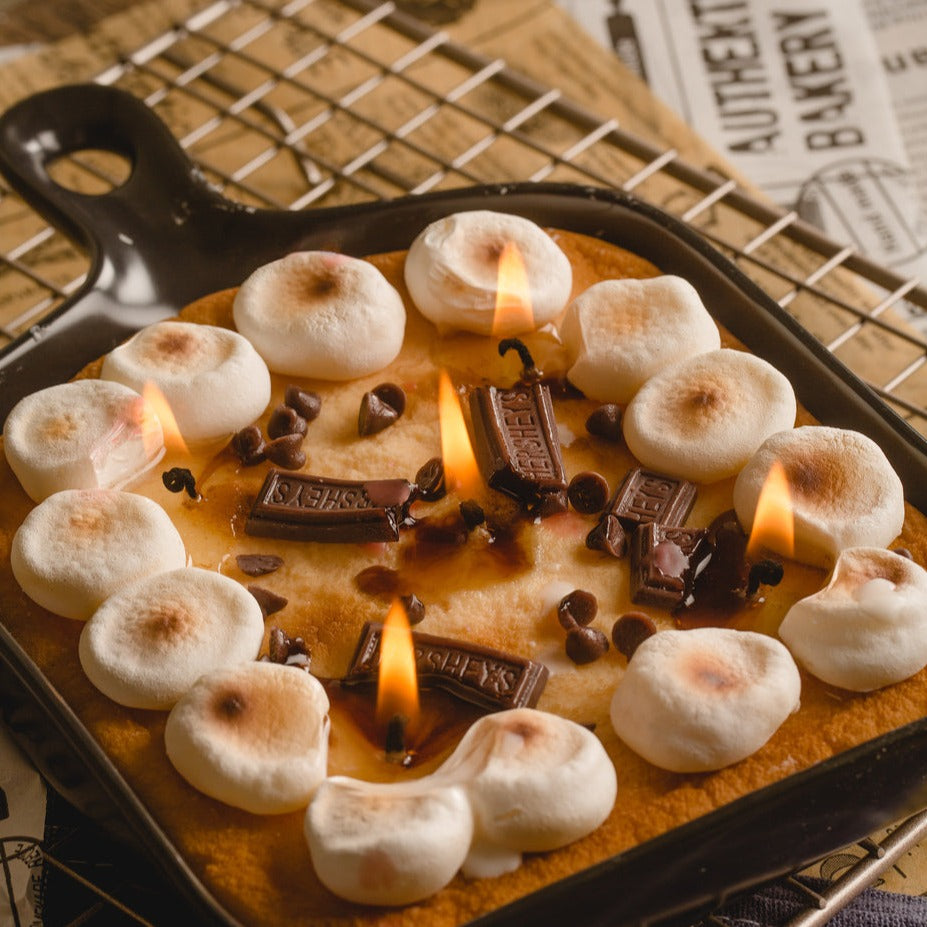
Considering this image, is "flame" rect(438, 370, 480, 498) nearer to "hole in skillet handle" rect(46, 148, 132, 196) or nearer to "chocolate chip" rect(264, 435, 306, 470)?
"chocolate chip" rect(264, 435, 306, 470)

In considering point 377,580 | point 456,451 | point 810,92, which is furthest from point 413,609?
point 810,92

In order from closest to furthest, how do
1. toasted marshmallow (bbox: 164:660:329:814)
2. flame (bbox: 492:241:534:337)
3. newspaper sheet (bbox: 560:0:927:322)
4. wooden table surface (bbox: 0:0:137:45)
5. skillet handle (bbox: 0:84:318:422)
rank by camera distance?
toasted marshmallow (bbox: 164:660:329:814), flame (bbox: 492:241:534:337), skillet handle (bbox: 0:84:318:422), newspaper sheet (bbox: 560:0:927:322), wooden table surface (bbox: 0:0:137:45)

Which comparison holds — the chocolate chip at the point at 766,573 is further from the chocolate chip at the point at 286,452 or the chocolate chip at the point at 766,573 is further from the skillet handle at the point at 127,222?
the skillet handle at the point at 127,222

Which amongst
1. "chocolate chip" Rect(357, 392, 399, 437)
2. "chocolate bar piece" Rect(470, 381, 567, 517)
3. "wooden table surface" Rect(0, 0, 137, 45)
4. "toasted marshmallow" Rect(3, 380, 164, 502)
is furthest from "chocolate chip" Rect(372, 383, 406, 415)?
"wooden table surface" Rect(0, 0, 137, 45)

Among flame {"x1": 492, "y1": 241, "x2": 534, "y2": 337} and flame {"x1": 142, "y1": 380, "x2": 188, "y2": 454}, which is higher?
flame {"x1": 142, "y1": 380, "x2": 188, "y2": 454}

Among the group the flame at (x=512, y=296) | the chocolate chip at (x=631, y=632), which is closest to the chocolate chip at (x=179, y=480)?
the flame at (x=512, y=296)

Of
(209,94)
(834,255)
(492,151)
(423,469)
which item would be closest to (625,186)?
(834,255)

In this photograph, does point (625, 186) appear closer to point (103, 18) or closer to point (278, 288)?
point (278, 288)
